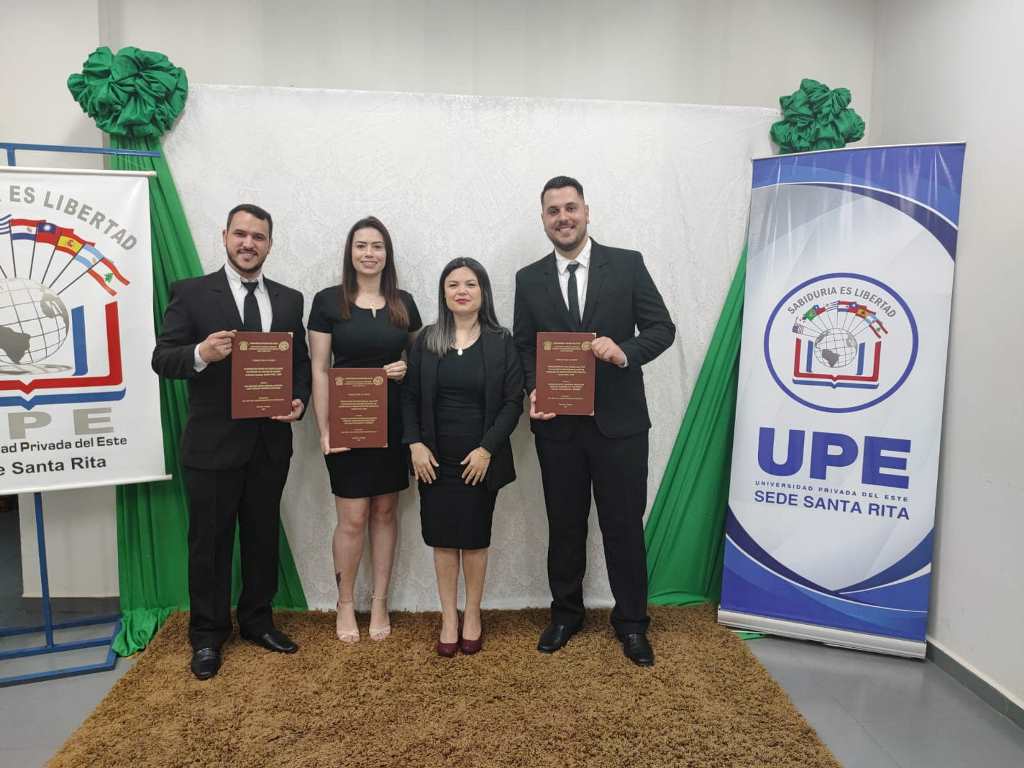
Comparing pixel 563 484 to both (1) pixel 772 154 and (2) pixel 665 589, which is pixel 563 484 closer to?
(2) pixel 665 589

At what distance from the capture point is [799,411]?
2.94m

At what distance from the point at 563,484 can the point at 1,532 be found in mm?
3990

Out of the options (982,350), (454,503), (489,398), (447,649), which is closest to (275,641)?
(447,649)

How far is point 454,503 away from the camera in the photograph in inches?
105

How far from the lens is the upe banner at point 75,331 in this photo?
2.62 m

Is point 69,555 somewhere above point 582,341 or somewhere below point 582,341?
below

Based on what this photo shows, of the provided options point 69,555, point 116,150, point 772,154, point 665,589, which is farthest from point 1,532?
point 772,154

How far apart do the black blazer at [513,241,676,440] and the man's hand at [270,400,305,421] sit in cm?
93

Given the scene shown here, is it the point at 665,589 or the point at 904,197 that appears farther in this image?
the point at 665,589

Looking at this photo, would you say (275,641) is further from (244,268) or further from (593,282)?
(593,282)

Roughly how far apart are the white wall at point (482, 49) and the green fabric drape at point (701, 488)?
108cm

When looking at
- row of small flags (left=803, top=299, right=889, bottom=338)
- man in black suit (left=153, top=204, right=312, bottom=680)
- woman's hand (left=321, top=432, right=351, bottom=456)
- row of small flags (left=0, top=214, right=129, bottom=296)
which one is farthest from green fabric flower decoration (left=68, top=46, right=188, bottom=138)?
row of small flags (left=803, top=299, right=889, bottom=338)

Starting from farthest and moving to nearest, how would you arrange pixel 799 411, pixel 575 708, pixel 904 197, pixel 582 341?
pixel 799 411
pixel 904 197
pixel 582 341
pixel 575 708

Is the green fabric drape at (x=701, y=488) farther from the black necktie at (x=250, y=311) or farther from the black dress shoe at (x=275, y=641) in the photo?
the black necktie at (x=250, y=311)
